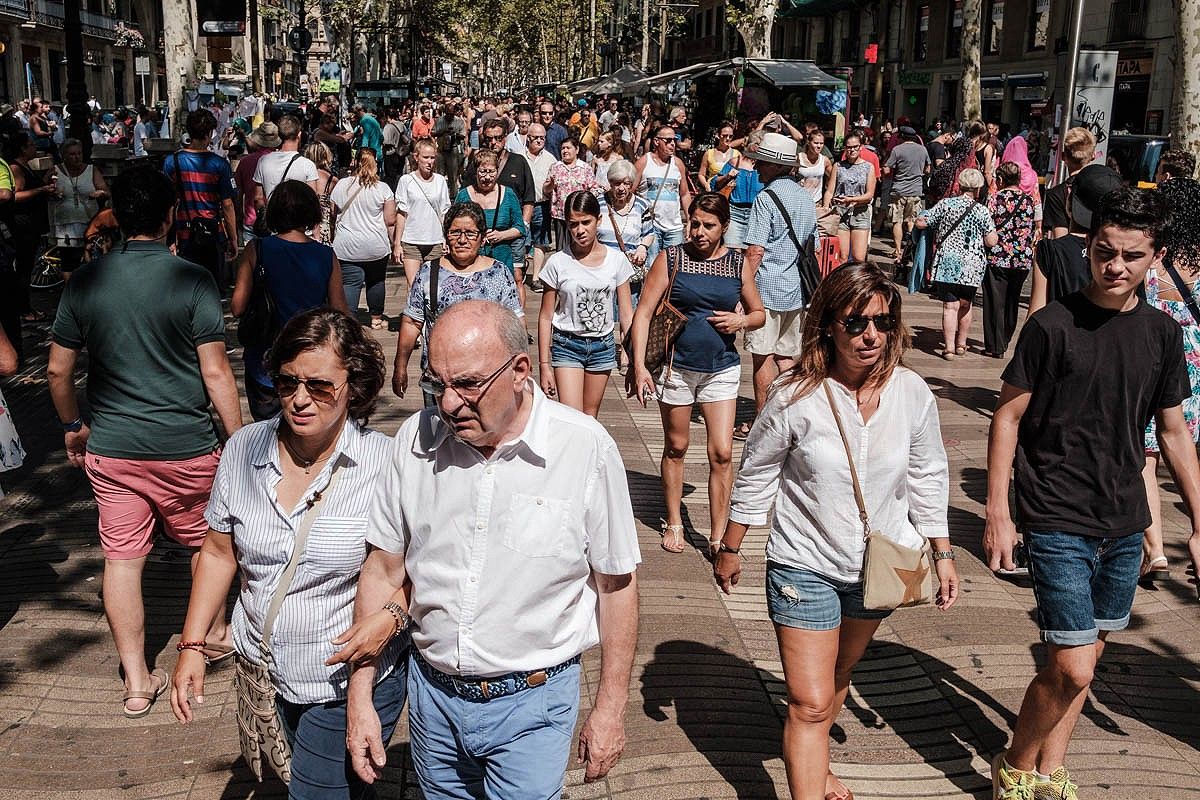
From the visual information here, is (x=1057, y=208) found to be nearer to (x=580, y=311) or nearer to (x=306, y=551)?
(x=580, y=311)

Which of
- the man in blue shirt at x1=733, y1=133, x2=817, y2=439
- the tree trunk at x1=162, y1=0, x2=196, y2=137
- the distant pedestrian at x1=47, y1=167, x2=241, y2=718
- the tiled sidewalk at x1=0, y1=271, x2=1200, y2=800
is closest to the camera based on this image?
the tiled sidewalk at x1=0, y1=271, x2=1200, y2=800

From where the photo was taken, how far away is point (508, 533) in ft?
8.44

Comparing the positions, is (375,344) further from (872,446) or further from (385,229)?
(385,229)

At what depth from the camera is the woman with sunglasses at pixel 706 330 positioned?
5773mm

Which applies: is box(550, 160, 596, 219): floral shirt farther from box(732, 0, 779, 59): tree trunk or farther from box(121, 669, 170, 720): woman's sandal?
box(732, 0, 779, 59): tree trunk

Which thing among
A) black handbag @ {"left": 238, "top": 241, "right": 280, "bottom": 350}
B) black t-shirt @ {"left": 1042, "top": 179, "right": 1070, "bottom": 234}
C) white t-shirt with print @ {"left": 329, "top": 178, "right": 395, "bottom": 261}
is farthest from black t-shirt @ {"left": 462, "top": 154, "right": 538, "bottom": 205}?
black handbag @ {"left": 238, "top": 241, "right": 280, "bottom": 350}

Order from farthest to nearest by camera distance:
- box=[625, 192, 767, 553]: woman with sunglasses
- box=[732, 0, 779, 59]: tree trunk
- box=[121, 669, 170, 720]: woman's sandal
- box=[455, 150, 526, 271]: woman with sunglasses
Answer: box=[732, 0, 779, 59]: tree trunk < box=[455, 150, 526, 271]: woman with sunglasses < box=[625, 192, 767, 553]: woman with sunglasses < box=[121, 669, 170, 720]: woman's sandal

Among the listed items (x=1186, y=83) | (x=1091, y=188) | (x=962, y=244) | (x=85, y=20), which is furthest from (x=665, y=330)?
(x=85, y=20)

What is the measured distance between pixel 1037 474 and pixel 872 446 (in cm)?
67

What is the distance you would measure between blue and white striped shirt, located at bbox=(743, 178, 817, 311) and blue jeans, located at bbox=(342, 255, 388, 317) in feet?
10.6

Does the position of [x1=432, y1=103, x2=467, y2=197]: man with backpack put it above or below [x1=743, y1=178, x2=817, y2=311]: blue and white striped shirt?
above

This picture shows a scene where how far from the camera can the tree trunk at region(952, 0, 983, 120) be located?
23.2 metres

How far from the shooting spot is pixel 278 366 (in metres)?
2.97

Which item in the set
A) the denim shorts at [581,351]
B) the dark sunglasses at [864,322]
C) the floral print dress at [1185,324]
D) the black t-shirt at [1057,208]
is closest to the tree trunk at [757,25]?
the black t-shirt at [1057,208]
